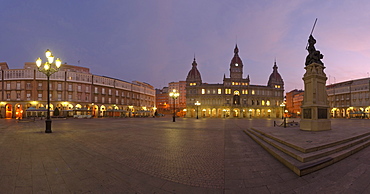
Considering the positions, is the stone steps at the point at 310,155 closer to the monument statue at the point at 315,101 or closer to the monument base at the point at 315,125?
the monument base at the point at 315,125

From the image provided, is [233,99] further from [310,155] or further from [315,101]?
[310,155]

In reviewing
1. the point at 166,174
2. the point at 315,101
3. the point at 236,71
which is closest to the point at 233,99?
the point at 236,71

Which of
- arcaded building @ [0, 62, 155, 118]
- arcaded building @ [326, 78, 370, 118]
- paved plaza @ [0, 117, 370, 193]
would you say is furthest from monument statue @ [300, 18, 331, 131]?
arcaded building @ [326, 78, 370, 118]

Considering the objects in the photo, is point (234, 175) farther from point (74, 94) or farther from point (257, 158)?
point (74, 94)

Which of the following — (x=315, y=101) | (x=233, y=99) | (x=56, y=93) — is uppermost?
(x=56, y=93)

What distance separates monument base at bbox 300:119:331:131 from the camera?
11773 mm

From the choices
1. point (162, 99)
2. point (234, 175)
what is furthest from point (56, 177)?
point (162, 99)

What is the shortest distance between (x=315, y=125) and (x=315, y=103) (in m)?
1.59

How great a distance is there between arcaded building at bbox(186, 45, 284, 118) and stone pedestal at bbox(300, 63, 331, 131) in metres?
56.4

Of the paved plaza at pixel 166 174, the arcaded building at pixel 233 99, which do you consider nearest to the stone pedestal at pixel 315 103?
the paved plaza at pixel 166 174

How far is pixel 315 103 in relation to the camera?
12133mm

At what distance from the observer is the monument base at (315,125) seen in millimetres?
11773

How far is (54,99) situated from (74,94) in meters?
5.08

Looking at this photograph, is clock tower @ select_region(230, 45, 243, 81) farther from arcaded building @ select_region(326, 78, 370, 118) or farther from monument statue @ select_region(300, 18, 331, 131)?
monument statue @ select_region(300, 18, 331, 131)
